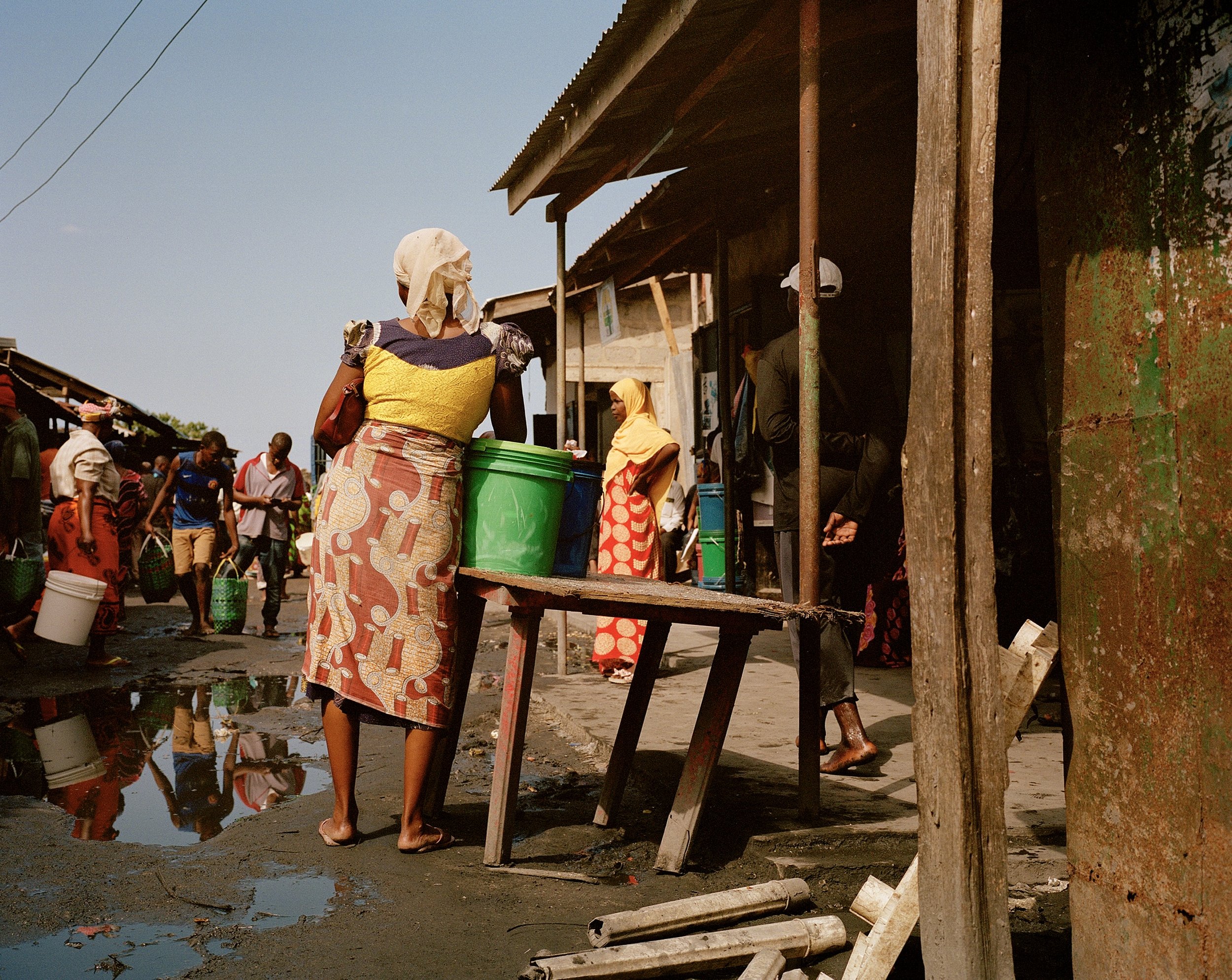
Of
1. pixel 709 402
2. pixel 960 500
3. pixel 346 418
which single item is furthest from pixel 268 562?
pixel 960 500

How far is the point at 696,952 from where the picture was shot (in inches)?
100.0

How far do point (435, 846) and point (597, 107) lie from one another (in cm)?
319

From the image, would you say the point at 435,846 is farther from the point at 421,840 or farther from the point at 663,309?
the point at 663,309

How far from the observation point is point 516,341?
364 cm

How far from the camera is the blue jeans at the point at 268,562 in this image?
975 cm

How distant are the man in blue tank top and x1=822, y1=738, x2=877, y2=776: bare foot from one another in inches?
277

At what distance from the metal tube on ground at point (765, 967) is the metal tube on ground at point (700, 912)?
0.21 metres

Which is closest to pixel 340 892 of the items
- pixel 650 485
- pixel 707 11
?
pixel 707 11

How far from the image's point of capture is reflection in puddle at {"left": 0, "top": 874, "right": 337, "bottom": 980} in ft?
8.34

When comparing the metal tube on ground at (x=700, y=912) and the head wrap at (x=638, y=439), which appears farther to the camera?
the head wrap at (x=638, y=439)

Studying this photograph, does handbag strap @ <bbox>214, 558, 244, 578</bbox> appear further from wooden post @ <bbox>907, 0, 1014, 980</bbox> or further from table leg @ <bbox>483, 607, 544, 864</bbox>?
wooden post @ <bbox>907, 0, 1014, 980</bbox>

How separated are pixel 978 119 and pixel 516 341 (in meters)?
1.89

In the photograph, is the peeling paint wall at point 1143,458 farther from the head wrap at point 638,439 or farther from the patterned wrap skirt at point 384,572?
the head wrap at point 638,439

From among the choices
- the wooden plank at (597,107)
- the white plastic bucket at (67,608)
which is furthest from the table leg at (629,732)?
the white plastic bucket at (67,608)
